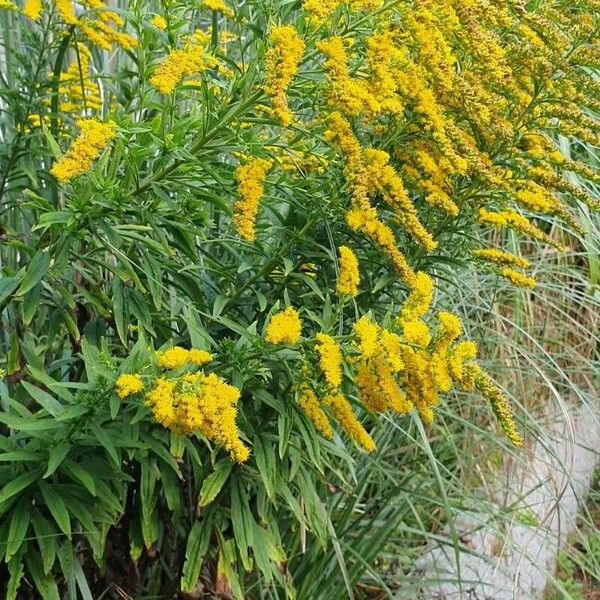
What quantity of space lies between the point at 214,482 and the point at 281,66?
0.93 meters

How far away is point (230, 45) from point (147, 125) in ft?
3.91

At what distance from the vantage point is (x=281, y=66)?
1887 millimetres

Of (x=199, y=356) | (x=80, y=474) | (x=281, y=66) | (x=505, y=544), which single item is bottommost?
(x=505, y=544)

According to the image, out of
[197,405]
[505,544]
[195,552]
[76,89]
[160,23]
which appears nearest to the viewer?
[197,405]

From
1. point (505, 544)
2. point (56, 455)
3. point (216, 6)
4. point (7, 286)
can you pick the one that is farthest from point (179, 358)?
point (505, 544)

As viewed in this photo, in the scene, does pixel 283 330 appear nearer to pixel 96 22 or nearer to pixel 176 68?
pixel 176 68

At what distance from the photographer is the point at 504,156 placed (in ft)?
7.72

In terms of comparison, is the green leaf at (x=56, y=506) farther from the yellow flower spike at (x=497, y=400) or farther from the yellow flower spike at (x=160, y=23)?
the yellow flower spike at (x=160, y=23)

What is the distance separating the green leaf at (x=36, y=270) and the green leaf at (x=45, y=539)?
0.48 metres

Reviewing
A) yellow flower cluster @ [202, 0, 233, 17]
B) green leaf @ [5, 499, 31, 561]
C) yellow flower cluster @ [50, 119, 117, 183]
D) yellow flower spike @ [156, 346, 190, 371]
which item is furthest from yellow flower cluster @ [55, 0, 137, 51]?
green leaf @ [5, 499, 31, 561]

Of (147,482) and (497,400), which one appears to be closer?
(497,400)

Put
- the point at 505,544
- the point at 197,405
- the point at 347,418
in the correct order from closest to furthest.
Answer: the point at 197,405
the point at 347,418
the point at 505,544

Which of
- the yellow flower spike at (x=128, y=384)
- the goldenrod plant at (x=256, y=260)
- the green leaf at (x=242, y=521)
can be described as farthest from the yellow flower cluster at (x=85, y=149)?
the green leaf at (x=242, y=521)

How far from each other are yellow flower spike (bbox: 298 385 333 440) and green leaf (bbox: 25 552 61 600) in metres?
0.66
